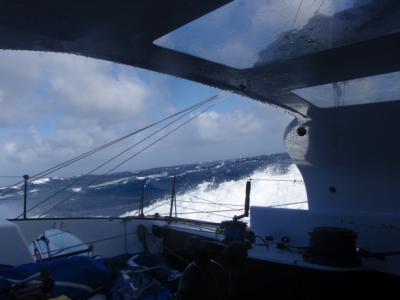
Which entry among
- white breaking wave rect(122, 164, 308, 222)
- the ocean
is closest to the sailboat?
the ocean

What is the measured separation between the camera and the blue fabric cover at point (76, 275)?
4.19 metres

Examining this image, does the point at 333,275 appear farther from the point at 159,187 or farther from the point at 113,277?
the point at 159,187

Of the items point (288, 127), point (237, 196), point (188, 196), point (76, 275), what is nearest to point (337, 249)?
point (76, 275)

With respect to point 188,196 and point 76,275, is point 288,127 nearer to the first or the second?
point 76,275

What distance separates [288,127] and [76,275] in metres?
4.70

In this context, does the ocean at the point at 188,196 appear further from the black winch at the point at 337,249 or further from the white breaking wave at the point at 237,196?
the black winch at the point at 337,249

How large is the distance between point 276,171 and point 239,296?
76.1ft

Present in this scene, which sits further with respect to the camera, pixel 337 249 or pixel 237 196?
pixel 237 196

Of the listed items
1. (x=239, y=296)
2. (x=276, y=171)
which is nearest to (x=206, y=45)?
(x=239, y=296)

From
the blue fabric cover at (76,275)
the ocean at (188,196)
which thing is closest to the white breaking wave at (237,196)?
the ocean at (188,196)

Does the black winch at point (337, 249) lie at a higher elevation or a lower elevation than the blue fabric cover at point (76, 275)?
higher

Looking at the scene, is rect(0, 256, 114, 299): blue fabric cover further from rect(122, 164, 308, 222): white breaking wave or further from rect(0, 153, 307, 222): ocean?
rect(122, 164, 308, 222): white breaking wave

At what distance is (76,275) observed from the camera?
4359 mm

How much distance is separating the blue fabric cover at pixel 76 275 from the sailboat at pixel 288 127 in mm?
46
